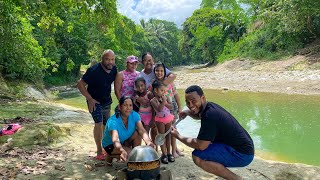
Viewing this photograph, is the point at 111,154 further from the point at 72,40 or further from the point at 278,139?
the point at 72,40

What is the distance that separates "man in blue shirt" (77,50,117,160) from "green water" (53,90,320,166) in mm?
4404

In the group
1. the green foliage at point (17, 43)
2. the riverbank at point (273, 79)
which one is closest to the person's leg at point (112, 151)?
the green foliage at point (17, 43)

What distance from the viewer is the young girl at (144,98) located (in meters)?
5.16

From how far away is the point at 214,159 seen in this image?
3967mm

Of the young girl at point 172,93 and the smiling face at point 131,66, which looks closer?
the young girl at point 172,93

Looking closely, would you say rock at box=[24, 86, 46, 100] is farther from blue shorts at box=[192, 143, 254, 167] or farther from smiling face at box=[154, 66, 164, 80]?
blue shorts at box=[192, 143, 254, 167]

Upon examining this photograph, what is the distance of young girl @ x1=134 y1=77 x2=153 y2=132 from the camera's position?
203 inches

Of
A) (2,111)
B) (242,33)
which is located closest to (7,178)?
(2,111)

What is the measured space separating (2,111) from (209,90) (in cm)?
1433

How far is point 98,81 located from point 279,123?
8313 millimetres

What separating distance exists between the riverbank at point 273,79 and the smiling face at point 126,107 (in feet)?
45.5

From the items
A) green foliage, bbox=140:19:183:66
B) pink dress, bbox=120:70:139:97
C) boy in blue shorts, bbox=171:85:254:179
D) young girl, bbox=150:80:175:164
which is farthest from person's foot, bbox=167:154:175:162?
green foliage, bbox=140:19:183:66

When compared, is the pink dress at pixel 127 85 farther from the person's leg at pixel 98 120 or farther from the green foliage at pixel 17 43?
the green foliage at pixel 17 43

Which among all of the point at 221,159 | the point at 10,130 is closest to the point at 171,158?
the point at 221,159
